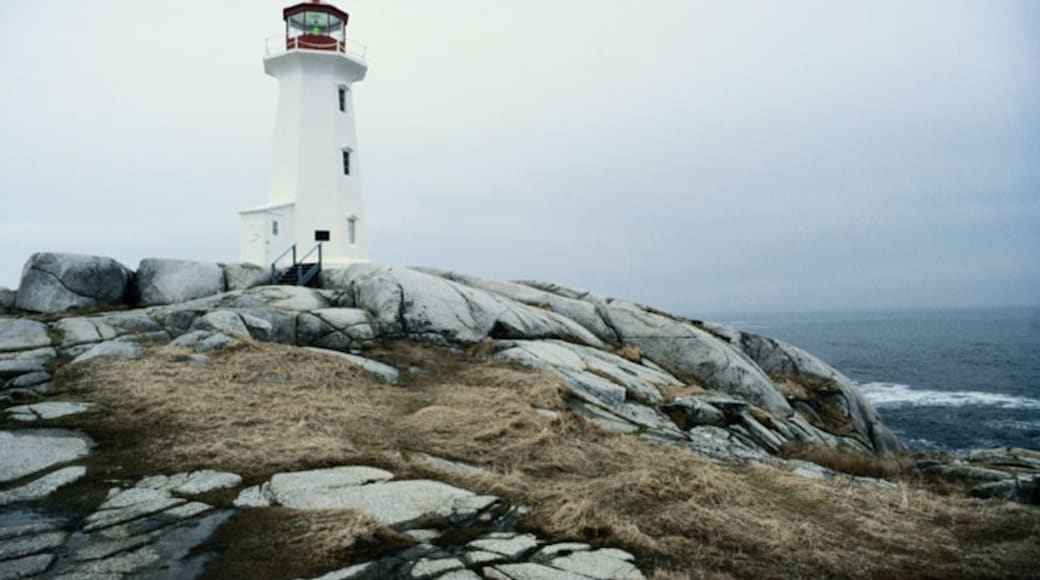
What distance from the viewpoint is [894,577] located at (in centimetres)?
570

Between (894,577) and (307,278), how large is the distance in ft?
82.2

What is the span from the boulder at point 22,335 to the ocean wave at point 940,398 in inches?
1857

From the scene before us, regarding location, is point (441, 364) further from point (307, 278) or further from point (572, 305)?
point (307, 278)

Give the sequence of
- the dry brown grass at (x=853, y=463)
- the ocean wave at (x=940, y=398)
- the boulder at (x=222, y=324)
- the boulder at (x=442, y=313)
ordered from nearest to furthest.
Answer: the dry brown grass at (x=853, y=463) → the boulder at (x=222, y=324) → the boulder at (x=442, y=313) → the ocean wave at (x=940, y=398)

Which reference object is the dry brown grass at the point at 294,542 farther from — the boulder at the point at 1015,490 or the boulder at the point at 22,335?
the boulder at the point at 22,335

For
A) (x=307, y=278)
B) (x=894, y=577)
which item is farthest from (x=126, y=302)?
(x=894, y=577)

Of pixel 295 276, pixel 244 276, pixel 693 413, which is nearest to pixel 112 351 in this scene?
pixel 244 276

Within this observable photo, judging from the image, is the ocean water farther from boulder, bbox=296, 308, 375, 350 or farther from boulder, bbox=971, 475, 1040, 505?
boulder, bbox=296, 308, 375, 350

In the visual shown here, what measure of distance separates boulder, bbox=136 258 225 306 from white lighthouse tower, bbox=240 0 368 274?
7191 mm

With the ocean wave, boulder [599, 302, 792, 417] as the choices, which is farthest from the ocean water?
boulder [599, 302, 792, 417]

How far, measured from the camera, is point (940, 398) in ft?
149

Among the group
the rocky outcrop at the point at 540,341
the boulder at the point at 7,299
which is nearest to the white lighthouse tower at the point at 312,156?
the rocky outcrop at the point at 540,341

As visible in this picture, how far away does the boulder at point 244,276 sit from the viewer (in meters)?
25.1

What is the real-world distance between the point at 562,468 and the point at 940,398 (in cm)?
4892
